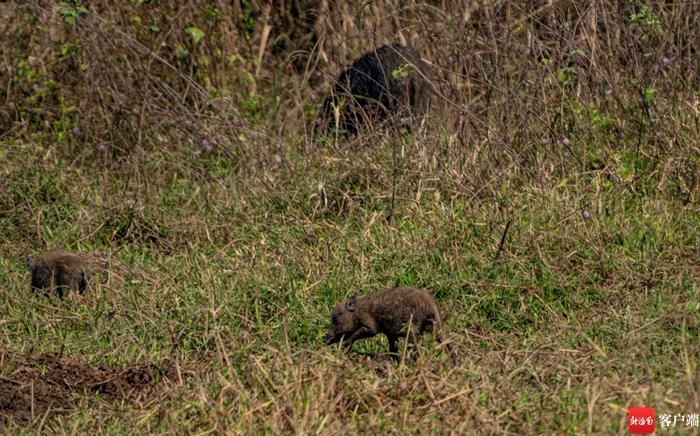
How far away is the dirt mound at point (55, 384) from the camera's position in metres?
4.84

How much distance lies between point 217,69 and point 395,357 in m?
5.39

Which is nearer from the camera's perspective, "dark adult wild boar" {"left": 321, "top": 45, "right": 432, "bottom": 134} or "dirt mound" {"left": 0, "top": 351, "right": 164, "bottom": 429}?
"dirt mound" {"left": 0, "top": 351, "right": 164, "bottom": 429}

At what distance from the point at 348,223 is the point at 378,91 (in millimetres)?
1970

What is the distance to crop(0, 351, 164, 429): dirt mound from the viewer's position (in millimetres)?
4840

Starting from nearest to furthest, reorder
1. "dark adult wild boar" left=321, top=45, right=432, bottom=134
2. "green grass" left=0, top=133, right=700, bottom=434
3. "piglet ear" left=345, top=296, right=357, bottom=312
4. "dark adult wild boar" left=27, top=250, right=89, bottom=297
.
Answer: "green grass" left=0, top=133, right=700, bottom=434 → "piglet ear" left=345, top=296, right=357, bottom=312 → "dark adult wild boar" left=27, top=250, right=89, bottom=297 → "dark adult wild boar" left=321, top=45, right=432, bottom=134

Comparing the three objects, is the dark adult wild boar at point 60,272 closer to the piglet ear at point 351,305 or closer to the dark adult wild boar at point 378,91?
the piglet ear at point 351,305

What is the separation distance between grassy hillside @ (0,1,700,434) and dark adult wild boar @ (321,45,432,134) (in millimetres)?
286

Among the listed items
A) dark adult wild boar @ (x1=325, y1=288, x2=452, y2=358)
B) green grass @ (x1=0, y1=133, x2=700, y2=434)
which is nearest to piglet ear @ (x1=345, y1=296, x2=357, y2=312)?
dark adult wild boar @ (x1=325, y1=288, x2=452, y2=358)

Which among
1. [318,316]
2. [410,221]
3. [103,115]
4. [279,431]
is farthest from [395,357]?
[103,115]

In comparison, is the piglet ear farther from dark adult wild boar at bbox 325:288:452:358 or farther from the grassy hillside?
the grassy hillside

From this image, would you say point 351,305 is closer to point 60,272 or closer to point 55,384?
point 55,384

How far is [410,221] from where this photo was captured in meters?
6.75

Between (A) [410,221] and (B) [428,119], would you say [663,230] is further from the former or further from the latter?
(B) [428,119]

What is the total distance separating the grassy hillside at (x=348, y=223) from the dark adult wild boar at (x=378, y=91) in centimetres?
29
